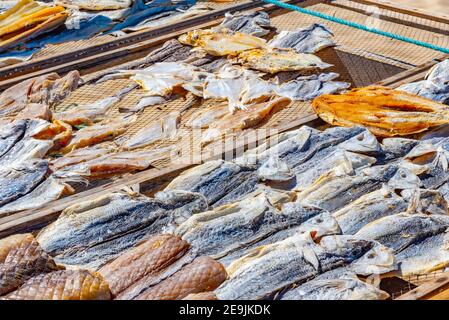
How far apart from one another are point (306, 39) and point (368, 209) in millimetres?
3522

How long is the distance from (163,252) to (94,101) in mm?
3071

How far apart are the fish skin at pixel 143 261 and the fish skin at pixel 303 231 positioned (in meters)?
0.30

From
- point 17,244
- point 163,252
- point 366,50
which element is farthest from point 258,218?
point 366,50

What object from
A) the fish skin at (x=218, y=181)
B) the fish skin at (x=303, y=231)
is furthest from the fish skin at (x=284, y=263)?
the fish skin at (x=218, y=181)

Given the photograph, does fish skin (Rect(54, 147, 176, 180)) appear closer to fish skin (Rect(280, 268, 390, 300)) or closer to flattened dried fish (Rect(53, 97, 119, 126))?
flattened dried fish (Rect(53, 97, 119, 126))

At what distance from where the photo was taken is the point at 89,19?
923 cm

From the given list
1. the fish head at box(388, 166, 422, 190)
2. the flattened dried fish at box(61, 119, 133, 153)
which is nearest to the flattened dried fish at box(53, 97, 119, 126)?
the flattened dried fish at box(61, 119, 133, 153)

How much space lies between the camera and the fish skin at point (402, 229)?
4.90 metres

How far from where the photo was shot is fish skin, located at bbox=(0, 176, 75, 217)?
5.49 m

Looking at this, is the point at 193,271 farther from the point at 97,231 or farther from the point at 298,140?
the point at 298,140

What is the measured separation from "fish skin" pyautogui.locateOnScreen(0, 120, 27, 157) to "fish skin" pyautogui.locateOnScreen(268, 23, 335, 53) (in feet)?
9.44

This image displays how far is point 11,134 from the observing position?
635 cm

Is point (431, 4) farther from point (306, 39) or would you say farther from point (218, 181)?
point (218, 181)

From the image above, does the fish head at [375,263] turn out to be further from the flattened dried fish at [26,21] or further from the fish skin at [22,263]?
the flattened dried fish at [26,21]
